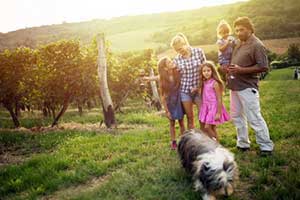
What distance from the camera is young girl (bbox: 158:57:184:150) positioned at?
24.7 ft

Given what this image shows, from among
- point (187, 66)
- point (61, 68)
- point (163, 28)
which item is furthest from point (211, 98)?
point (163, 28)

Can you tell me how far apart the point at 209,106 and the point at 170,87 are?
1078 mm

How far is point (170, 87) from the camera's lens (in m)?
7.61

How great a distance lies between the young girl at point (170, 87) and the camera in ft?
24.7

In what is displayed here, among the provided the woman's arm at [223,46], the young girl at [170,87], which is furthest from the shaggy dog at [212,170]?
the woman's arm at [223,46]

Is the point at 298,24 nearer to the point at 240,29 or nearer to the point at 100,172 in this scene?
the point at 240,29

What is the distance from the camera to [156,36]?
152ft

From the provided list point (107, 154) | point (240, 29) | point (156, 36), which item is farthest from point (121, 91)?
point (156, 36)

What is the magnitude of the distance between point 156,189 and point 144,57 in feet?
58.3

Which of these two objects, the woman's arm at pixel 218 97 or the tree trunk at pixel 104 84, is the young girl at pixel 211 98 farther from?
the tree trunk at pixel 104 84

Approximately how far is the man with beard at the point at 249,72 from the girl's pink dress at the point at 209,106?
1.48ft

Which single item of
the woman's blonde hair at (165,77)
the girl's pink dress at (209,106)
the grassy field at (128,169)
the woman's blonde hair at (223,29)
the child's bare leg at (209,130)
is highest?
the woman's blonde hair at (223,29)

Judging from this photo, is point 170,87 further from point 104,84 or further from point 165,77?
point 104,84

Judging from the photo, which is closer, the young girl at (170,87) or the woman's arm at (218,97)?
the woman's arm at (218,97)
